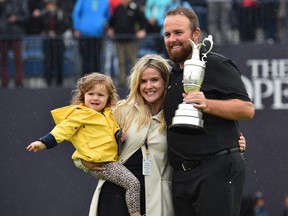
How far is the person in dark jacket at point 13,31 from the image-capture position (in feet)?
39.3

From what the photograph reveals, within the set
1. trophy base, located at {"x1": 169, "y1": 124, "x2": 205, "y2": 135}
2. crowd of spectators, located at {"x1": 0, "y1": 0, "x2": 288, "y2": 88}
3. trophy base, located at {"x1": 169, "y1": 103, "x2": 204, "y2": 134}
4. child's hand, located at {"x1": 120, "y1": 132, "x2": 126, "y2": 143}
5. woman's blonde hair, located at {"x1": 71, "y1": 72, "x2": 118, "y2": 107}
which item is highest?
crowd of spectators, located at {"x1": 0, "y1": 0, "x2": 288, "y2": 88}

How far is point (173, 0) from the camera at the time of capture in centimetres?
1215

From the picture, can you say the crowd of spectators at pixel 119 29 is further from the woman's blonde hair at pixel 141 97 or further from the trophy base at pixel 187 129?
the trophy base at pixel 187 129

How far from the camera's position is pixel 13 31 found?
12281 millimetres

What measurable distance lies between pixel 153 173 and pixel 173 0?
5.62 meters

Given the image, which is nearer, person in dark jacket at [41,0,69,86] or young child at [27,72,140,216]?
young child at [27,72,140,216]

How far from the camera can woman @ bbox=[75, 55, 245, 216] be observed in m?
6.86

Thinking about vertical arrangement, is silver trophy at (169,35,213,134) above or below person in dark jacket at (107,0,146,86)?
below

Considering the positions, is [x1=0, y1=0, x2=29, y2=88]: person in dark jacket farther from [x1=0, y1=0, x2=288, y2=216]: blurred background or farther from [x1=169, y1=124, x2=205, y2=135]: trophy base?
[x1=169, y1=124, x2=205, y2=135]: trophy base

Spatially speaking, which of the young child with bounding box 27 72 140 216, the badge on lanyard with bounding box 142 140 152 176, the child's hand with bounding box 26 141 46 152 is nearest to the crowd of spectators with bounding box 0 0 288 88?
the young child with bounding box 27 72 140 216

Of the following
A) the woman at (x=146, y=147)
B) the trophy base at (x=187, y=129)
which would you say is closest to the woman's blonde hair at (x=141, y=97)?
the woman at (x=146, y=147)

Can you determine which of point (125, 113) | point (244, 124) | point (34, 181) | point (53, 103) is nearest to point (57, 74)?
point (53, 103)

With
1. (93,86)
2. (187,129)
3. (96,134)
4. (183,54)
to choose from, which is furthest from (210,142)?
(93,86)

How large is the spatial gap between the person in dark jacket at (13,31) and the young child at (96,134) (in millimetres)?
5031
